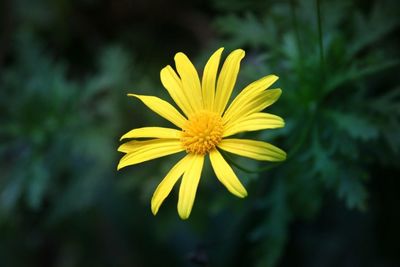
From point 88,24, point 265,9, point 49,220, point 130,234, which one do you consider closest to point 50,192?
point 49,220

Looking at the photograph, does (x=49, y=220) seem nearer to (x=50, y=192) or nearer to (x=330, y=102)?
(x=50, y=192)

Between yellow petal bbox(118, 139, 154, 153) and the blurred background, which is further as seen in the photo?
the blurred background

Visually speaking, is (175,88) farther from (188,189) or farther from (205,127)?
(188,189)

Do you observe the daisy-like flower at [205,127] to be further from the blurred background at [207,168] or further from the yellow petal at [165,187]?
the blurred background at [207,168]

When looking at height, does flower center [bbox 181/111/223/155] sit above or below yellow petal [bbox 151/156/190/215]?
above

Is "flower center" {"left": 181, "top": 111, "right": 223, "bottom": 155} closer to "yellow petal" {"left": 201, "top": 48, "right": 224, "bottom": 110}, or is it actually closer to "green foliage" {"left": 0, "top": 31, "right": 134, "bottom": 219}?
"yellow petal" {"left": 201, "top": 48, "right": 224, "bottom": 110}

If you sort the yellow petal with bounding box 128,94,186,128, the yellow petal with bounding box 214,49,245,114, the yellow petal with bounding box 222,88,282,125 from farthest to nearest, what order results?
the yellow petal with bounding box 128,94,186,128, the yellow petal with bounding box 214,49,245,114, the yellow petal with bounding box 222,88,282,125

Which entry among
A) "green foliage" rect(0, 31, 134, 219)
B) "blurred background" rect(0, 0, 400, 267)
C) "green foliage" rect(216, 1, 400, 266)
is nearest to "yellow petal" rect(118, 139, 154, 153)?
"blurred background" rect(0, 0, 400, 267)

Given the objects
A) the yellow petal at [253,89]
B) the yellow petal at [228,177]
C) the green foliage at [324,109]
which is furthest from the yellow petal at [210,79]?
the green foliage at [324,109]
